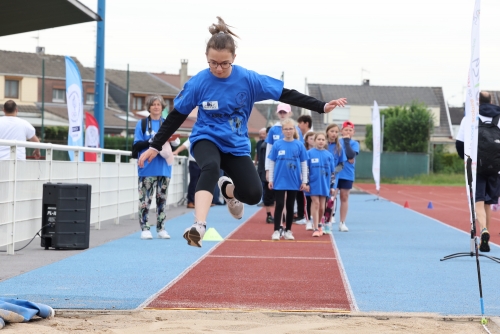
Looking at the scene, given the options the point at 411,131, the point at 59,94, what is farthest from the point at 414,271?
the point at 59,94

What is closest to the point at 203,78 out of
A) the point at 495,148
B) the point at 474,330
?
the point at 474,330

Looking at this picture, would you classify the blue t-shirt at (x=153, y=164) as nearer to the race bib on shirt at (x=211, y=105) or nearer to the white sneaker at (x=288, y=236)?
the white sneaker at (x=288, y=236)

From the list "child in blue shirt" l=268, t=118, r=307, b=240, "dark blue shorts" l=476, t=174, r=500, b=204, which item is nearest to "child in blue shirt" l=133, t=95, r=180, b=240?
"child in blue shirt" l=268, t=118, r=307, b=240

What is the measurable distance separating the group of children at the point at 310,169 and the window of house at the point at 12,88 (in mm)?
54676

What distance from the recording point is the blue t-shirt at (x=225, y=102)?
21.6 ft

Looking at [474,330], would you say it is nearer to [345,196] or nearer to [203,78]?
[203,78]

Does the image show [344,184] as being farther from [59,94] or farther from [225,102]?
[59,94]

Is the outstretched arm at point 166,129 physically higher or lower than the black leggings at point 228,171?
higher

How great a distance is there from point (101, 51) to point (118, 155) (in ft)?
17.1

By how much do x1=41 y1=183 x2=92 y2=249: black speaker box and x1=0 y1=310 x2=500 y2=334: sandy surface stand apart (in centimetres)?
462

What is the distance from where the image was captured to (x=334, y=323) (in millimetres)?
5840

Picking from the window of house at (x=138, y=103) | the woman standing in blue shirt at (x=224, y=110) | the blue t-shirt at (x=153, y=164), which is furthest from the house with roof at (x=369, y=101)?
the woman standing in blue shirt at (x=224, y=110)

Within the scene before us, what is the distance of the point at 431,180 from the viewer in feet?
172

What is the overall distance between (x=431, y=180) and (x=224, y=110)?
47298 millimetres
